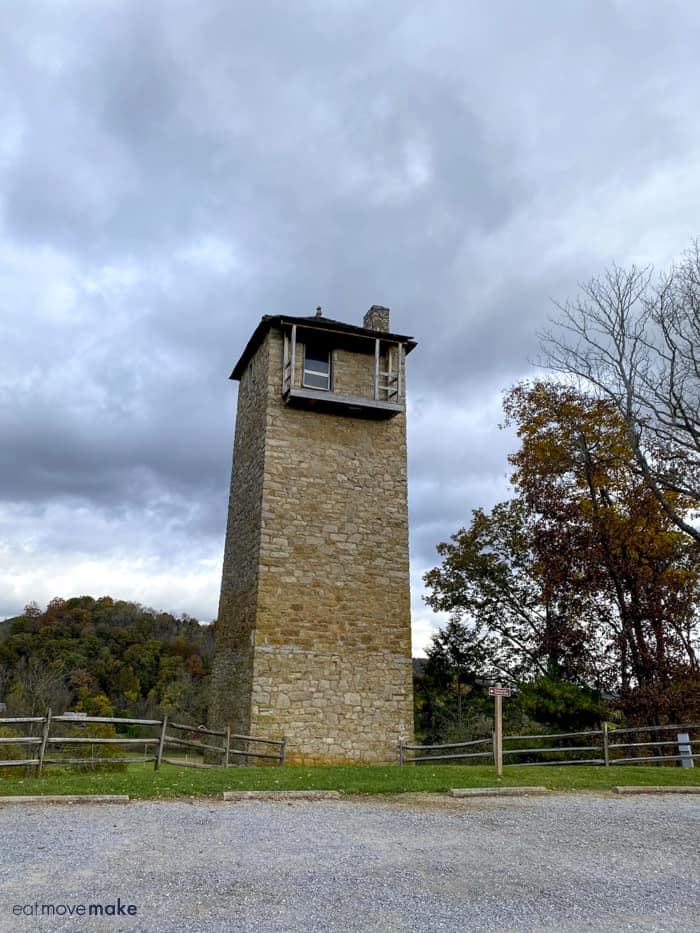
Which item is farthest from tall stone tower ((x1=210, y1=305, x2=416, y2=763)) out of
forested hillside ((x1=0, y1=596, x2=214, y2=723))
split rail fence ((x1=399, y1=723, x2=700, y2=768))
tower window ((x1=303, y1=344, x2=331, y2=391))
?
forested hillside ((x1=0, y1=596, x2=214, y2=723))

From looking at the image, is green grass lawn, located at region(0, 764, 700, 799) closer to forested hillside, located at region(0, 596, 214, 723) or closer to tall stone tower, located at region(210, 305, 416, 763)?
tall stone tower, located at region(210, 305, 416, 763)

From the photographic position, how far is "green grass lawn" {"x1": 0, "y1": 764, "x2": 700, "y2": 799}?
869cm

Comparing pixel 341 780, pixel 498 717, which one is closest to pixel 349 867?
pixel 341 780

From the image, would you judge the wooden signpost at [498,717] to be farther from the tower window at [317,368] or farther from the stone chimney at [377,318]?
the stone chimney at [377,318]

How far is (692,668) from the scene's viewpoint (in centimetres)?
1734

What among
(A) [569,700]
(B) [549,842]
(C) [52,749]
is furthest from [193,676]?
(B) [549,842]

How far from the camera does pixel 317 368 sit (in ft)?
56.9

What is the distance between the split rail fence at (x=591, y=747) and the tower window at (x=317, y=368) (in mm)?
8486

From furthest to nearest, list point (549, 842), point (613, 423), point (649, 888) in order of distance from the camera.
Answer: point (613, 423), point (549, 842), point (649, 888)

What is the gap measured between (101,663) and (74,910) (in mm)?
39504

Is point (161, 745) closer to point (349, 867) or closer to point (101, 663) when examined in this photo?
point (349, 867)

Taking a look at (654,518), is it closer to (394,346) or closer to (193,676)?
(394,346)

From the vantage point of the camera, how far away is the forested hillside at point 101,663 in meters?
33.0

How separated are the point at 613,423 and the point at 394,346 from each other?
7113 mm
